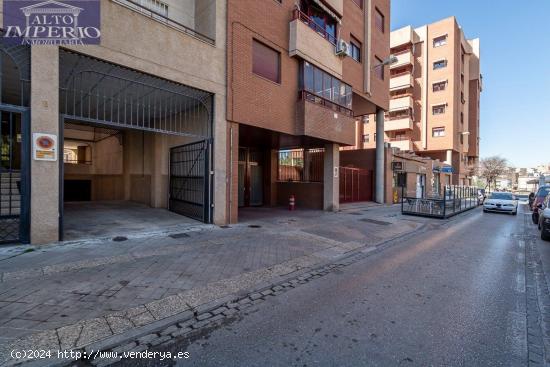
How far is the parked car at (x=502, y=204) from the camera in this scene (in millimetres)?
17122

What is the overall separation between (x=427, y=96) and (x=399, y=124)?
22.4 ft

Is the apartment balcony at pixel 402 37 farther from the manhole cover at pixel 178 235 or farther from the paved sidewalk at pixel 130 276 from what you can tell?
the manhole cover at pixel 178 235

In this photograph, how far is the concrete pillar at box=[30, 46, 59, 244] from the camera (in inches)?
235

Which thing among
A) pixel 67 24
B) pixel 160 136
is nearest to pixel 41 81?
pixel 67 24

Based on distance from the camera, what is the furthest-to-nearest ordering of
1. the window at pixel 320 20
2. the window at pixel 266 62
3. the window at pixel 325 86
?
1. the window at pixel 320 20
2. the window at pixel 325 86
3. the window at pixel 266 62

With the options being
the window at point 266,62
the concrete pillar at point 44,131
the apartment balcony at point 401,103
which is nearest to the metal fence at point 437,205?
the window at point 266,62

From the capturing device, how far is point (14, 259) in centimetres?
514

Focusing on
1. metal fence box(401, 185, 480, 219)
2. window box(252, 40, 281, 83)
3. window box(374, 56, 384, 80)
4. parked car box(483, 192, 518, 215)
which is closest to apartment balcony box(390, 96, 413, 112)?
window box(374, 56, 384, 80)

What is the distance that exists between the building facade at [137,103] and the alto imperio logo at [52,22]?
0.49 ft

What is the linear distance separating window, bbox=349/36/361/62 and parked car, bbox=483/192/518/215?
12692mm

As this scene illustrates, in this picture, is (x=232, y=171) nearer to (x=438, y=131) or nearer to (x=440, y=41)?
(x=438, y=131)

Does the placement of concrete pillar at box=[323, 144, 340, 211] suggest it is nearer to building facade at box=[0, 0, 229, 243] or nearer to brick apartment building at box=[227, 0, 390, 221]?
brick apartment building at box=[227, 0, 390, 221]

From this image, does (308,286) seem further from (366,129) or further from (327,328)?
(366,129)

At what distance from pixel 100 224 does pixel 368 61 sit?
657 inches
